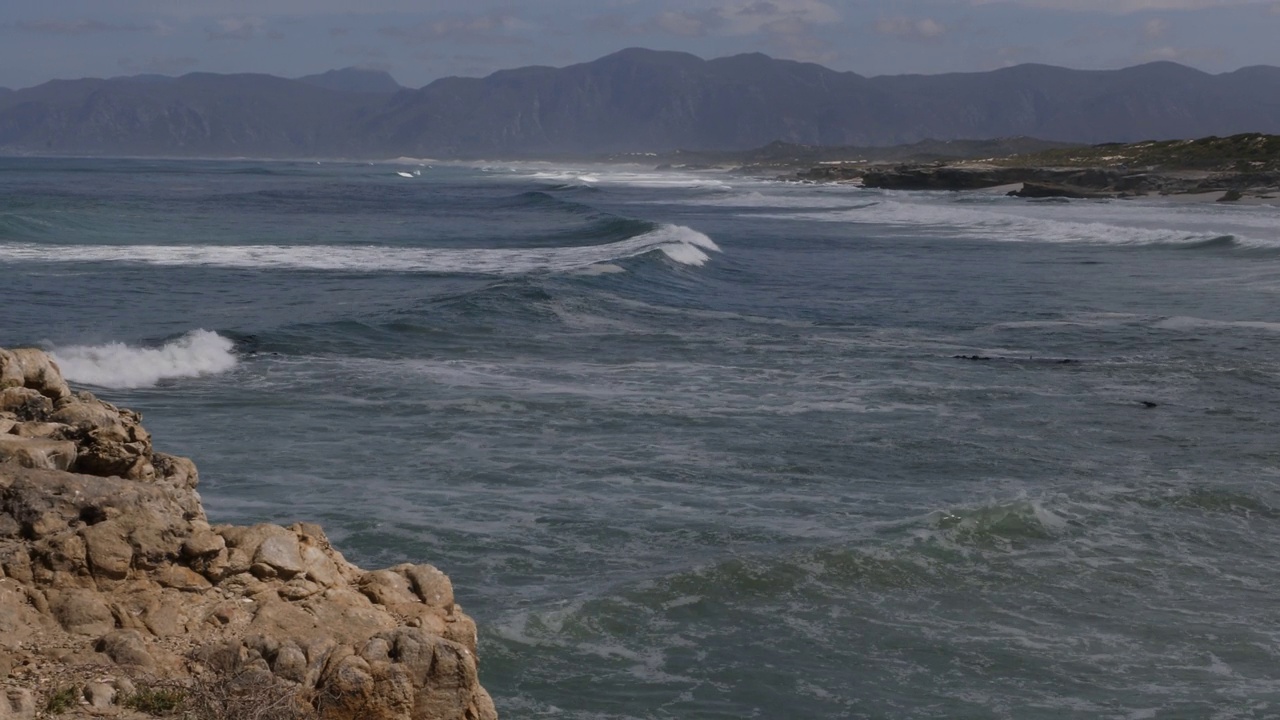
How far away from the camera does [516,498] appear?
10.5 metres

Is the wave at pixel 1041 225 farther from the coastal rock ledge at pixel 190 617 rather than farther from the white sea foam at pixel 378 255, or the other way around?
the coastal rock ledge at pixel 190 617

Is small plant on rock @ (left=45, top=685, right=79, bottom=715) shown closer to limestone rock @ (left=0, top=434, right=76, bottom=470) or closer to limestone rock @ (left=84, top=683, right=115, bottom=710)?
limestone rock @ (left=84, top=683, right=115, bottom=710)

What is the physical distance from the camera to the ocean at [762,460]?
7.55m

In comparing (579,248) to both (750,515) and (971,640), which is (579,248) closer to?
(750,515)

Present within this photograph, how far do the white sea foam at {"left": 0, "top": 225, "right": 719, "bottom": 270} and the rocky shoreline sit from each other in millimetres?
33845

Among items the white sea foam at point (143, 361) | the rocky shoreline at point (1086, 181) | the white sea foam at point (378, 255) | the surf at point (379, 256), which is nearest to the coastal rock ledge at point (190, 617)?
the white sea foam at point (143, 361)

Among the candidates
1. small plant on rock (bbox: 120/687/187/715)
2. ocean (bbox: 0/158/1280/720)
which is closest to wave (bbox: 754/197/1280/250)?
ocean (bbox: 0/158/1280/720)

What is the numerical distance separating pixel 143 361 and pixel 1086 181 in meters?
60.5

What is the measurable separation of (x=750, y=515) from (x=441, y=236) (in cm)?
3200

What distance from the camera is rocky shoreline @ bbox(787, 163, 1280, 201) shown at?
6172cm

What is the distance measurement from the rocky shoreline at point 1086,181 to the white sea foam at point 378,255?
33845 mm

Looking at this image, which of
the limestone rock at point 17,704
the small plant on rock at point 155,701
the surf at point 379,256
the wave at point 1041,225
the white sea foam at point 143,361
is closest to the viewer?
the limestone rock at point 17,704

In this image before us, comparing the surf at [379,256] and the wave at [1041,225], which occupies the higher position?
the surf at [379,256]

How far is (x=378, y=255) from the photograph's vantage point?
3338cm
